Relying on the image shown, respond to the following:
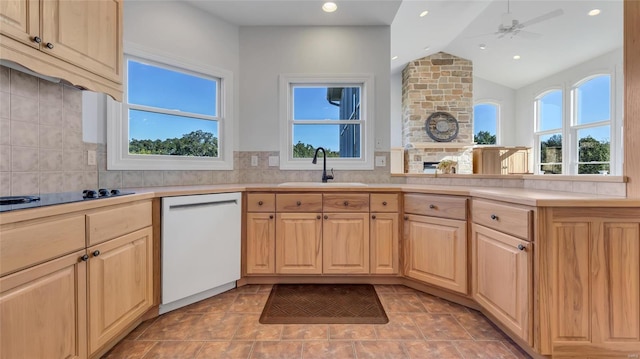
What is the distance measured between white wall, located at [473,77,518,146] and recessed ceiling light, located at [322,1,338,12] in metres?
6.91

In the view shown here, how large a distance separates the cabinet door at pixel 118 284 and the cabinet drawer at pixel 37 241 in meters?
0.13

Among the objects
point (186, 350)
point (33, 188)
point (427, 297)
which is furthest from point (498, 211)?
point (33, 188)

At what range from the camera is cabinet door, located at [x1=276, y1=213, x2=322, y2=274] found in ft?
7.21

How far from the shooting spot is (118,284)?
4.60 ft

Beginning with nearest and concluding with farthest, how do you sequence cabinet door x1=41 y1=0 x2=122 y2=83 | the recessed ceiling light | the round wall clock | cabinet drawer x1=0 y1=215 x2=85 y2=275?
cabinet drawer x1=0 y1=215 x2=85 y2=275 < cabinet door x1=41 y1=0 x2=122 y2=83 < the recessed ceiling light < the round wall clock

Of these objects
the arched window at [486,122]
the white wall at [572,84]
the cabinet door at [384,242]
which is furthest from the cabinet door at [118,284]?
the arched window at [486,122]

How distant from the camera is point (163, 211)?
1758 millimetres

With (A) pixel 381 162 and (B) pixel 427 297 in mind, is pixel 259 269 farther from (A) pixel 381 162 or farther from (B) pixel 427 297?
(A) pixel 381 162

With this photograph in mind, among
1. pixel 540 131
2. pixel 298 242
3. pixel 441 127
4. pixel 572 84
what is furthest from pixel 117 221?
pixel 540 131

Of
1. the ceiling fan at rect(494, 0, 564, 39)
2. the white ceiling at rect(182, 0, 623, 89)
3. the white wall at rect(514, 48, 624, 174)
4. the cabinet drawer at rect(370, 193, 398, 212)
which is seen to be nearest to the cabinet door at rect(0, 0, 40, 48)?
the white ceiling at rect(182, 0, 623, 89)

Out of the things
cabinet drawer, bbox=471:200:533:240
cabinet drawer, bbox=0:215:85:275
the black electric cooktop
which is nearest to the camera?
cabinet drawer, bbox=0:215:85:275

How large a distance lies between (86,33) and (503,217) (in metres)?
2.53

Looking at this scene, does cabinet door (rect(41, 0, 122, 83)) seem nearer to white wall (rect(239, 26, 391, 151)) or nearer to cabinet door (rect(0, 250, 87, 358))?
cabinet door (rect(0, 250, 87, 358))

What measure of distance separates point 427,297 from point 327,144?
1.75 m
